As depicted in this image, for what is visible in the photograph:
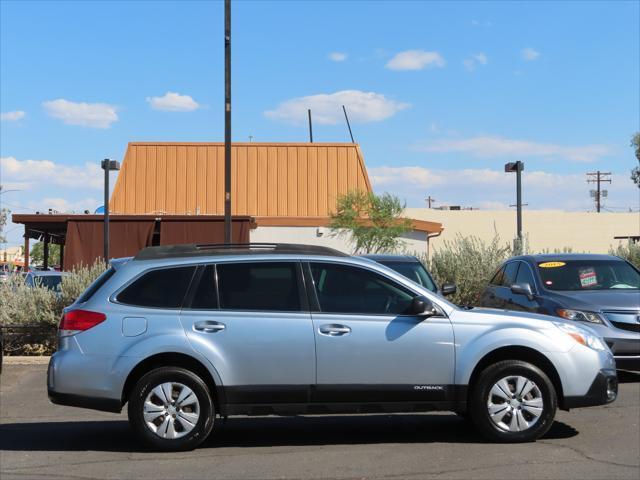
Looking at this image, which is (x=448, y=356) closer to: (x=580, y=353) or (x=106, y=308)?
(x=580, y=353)

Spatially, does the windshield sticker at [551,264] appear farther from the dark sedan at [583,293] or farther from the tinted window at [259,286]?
the tinted window at [259,286]

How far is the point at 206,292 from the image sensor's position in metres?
7.13

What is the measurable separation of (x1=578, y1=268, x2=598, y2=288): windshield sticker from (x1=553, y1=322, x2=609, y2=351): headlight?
14.2 feet

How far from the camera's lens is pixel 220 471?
637 centimetres

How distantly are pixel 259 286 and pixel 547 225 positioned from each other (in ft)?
192

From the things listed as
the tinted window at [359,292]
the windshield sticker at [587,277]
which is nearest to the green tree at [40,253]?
the windshield sticker at [587,277]

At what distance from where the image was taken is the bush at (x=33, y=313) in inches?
557

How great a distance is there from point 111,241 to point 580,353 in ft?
79.3

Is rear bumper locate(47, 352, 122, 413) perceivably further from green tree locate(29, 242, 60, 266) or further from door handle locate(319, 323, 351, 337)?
green tree locate(29, 242, 60, 266)

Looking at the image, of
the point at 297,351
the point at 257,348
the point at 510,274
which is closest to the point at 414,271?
the point at 510,274

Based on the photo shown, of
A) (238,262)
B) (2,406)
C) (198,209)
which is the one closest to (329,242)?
(198,209)

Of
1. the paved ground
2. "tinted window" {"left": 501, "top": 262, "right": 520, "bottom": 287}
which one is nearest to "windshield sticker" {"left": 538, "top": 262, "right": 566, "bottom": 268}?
"tinted window" {"left": 501, "top": 262, "right": 520, "bottom": 287}

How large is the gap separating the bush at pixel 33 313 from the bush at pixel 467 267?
23.9 feet

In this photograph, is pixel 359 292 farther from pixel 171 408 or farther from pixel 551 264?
pixel 551 264
